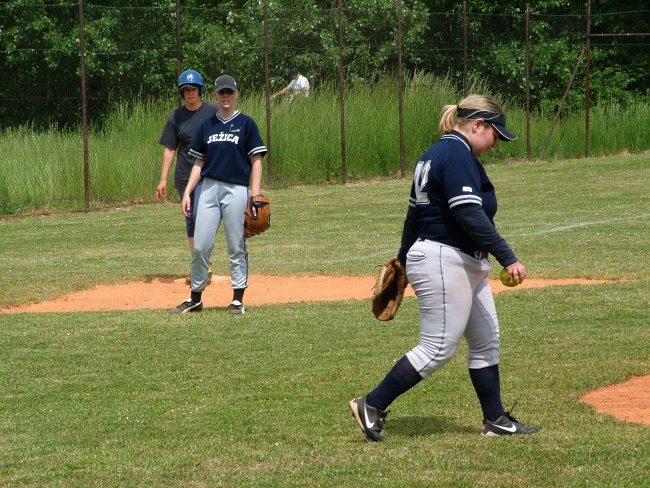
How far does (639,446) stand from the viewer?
18.0ft

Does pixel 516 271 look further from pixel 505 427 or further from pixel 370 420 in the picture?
pixel 370 420

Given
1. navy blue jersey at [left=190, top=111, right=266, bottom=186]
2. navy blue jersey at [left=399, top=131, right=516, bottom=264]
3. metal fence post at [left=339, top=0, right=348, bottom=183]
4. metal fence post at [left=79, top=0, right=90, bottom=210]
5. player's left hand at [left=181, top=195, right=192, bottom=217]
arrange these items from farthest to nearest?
metal fence post at [left=339, top=0, right=348, bottom=183]
metal fence post at [left=79, top=0, right=90, bottom=210]
player's left hand at [left=181, top=195, right=192, bottom=217]
navy blue jersey at [left=190, top=111, right=266, bottom=186]
navy blue jersey at [left=399, top=131, right=516, bottom=264]

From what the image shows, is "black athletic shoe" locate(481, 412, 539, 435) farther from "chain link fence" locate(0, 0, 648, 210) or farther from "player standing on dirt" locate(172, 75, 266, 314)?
"chain link fence" locate(0, 0, 648, 210)

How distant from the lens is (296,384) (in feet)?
23.3

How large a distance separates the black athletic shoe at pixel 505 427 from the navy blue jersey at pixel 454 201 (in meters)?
0.88

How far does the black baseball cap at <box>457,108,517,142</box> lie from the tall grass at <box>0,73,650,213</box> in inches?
543

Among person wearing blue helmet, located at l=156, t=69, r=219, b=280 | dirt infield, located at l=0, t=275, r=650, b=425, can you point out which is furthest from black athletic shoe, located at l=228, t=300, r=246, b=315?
person wearing blue helmet, located at l=156, t=69, r=219, b=280

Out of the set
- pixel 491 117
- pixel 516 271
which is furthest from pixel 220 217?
pixel 516 271

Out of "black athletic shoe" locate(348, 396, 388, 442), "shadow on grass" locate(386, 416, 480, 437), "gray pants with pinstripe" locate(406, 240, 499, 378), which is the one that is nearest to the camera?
"gray pants with pinstripe" locate(406, 240, 499, 378)

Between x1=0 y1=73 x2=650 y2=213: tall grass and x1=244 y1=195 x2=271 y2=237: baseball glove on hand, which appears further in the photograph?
x1=0 y1=73 x2=650 y2=213: tall grass

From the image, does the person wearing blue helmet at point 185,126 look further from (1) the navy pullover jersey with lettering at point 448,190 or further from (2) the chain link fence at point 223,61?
(2) the chain link fence at point 223,61

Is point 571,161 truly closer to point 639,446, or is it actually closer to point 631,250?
point 631,250

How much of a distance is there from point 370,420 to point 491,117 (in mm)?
1661

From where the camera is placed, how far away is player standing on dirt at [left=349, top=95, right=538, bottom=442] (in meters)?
5.48
